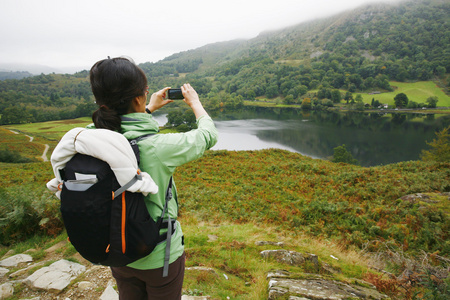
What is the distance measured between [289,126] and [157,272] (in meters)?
60.4

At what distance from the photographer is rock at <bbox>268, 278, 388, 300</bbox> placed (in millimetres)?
2727

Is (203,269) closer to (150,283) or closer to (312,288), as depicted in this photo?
(312,288)

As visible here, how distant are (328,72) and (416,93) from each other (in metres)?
42.3

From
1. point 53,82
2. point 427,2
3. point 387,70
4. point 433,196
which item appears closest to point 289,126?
point 433,196

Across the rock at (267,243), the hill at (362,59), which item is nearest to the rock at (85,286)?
the rock at (267,243)

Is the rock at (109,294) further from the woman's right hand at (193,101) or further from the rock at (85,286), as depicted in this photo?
the woman's right hand at (193,101)

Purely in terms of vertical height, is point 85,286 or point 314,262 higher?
point 85,286

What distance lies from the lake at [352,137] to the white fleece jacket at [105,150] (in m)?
37.3

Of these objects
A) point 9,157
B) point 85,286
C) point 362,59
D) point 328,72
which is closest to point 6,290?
point 85,286

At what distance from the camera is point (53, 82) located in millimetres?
136375

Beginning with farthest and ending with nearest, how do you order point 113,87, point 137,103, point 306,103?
point 306,103, point 137,103, point 113,87

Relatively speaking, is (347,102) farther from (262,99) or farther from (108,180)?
(108,180)

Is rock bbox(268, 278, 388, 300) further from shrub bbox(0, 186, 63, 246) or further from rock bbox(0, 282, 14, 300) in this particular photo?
shrub bbox(0, 186, 63, 246)

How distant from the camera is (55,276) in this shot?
11.0 ft
